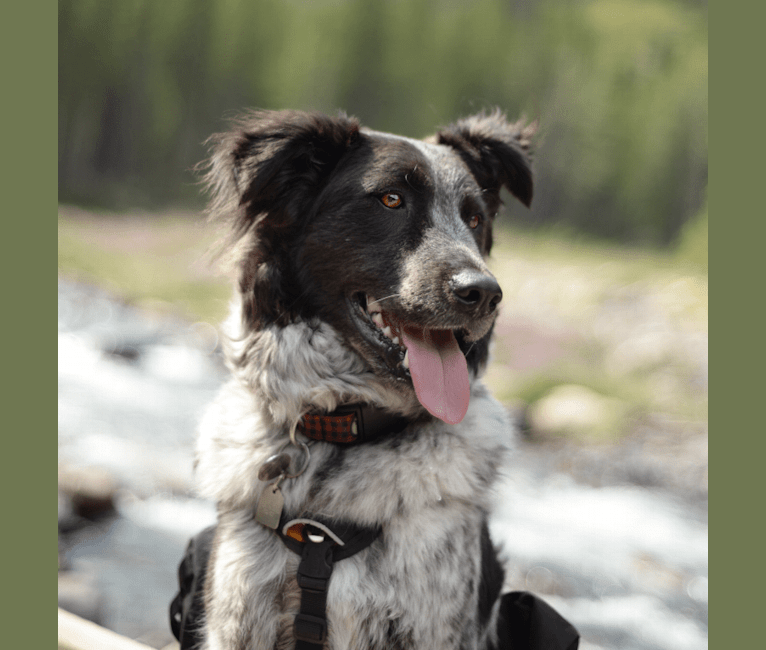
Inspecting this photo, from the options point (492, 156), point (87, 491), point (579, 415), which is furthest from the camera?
point (579, 415)

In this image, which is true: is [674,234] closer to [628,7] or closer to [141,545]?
[628,7]

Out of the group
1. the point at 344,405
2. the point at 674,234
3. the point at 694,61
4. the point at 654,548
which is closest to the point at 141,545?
the point at 344,405

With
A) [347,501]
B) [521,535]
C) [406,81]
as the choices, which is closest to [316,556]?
[347,501]

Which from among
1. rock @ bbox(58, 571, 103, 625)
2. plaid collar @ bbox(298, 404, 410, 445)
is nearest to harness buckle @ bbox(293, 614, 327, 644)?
plaid collar @ bbox(298, 404, 410, 445)

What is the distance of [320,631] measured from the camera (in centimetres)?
185

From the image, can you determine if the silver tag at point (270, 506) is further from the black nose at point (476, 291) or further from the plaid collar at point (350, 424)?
the black nose at point (476, 291)

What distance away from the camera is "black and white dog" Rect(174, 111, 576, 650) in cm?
193

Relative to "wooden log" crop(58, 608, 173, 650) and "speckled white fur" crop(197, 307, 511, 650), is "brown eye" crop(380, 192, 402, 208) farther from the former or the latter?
"wooden log" crop(58, 608, 173, 650)

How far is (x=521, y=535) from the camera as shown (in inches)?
236

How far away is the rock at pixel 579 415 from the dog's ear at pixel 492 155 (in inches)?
235

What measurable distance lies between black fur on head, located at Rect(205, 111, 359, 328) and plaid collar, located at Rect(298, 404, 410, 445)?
0.39 m

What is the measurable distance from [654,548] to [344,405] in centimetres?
496

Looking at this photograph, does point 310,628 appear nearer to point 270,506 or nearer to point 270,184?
point 270,506

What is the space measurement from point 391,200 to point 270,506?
1.20 metres
